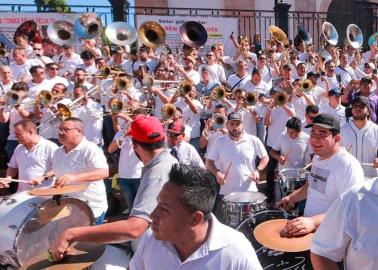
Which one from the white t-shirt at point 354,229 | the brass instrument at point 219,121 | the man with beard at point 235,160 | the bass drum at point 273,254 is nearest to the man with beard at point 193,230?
the white t-shirt at point 354,229

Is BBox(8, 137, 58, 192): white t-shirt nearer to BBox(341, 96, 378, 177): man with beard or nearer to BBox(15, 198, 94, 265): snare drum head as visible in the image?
BBox(15, 198, 94, 265): snare drum head

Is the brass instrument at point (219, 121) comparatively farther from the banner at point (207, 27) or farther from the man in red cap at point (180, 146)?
the banner at point (207, 27)

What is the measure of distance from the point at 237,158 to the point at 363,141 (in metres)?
1.64

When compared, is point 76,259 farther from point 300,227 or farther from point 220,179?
→ point 220,179

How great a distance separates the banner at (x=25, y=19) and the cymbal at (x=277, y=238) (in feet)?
33.8

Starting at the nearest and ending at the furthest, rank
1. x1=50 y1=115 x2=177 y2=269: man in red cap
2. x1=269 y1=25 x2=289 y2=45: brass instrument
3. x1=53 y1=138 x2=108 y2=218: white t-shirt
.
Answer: x1=50 y1=115 x2=177 y2=269: man in red cap, x1=53 y1=138 x2=108 y2=218: white t-shirt, x1=269 y1=25 x2=289 y2=45: brass instrument

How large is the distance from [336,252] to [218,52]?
1057 centimetres

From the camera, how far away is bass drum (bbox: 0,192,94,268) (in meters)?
4.05

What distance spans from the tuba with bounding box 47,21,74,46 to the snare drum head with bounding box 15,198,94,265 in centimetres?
820

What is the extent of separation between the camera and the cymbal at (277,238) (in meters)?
3.19

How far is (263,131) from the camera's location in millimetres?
8484

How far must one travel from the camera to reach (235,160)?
620 cm

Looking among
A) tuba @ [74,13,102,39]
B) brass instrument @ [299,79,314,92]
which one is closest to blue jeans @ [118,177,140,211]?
brass instrument @ [299,79,314,92]

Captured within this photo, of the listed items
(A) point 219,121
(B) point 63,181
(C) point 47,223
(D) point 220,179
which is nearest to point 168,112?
(A) point 219,121
